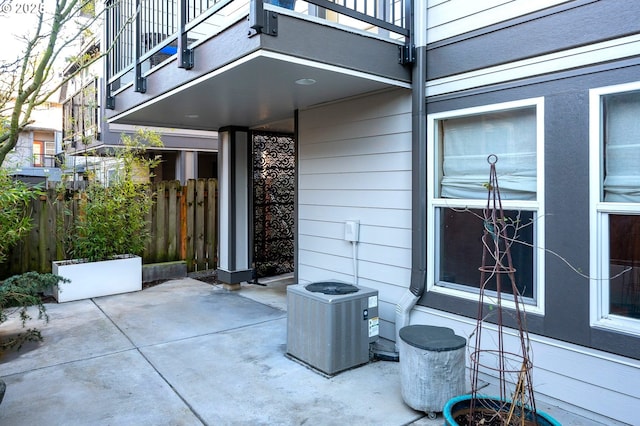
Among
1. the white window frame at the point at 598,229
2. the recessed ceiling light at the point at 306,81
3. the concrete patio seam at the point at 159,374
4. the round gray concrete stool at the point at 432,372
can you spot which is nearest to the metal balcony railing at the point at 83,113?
the concrete patio seam at the point at 159,374

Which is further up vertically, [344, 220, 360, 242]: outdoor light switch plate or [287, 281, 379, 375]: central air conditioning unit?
[344, 220, 360, 242]: outdoor light switch plate

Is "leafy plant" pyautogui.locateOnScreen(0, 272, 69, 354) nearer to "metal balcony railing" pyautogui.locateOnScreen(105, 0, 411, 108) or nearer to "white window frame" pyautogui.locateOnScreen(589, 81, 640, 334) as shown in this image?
"metal balcony railing" pyautogui.locateOnScreen(105, 0, 411, 108)

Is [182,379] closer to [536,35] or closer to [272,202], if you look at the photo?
[536,35]

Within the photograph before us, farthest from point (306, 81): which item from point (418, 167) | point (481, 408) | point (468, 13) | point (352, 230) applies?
point (481, 408)

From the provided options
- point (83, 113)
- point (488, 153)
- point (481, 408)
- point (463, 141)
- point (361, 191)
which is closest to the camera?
point (481, 408)

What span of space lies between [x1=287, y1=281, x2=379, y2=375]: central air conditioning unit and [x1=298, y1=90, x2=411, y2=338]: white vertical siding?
49 centimetres

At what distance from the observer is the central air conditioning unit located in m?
3.19

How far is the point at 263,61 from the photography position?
2885 millimetres

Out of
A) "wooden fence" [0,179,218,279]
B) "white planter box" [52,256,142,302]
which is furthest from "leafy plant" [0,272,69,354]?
"wooden fence" [0,179,218,279]

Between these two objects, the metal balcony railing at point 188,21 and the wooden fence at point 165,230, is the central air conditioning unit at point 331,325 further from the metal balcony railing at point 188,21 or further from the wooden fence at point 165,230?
the wooden fence at point 165,230

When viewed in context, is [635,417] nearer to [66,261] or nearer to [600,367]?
[600,367]

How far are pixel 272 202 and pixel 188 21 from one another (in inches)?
128

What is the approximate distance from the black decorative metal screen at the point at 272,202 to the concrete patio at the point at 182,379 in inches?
76.2

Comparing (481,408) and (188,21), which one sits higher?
(188,21)
